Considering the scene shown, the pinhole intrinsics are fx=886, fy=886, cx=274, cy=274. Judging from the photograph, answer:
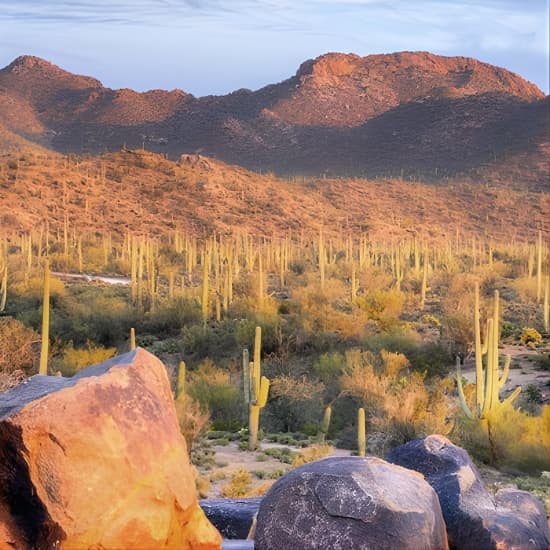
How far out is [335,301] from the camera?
95.6 ft

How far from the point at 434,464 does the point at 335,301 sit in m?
21.6

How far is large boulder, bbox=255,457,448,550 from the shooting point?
5.67 meters

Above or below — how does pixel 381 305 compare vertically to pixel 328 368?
above

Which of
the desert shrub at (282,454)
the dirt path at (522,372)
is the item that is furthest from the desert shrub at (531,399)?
the desert shrub at (282,454)

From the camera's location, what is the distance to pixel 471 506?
7027 mm

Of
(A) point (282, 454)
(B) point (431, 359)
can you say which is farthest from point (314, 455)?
(B) point (431, 359)

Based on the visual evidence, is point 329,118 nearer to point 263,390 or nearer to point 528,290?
point 528,290

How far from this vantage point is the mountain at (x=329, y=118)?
91812 millimetres

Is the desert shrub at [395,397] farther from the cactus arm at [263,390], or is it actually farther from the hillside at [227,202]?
the hillside at [227,202]

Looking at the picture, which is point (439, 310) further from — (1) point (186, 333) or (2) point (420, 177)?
(2) point (420, 177)

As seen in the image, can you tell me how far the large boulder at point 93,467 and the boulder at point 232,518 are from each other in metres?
1.57

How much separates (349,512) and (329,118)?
106m

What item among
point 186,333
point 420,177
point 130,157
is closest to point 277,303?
point 186,333

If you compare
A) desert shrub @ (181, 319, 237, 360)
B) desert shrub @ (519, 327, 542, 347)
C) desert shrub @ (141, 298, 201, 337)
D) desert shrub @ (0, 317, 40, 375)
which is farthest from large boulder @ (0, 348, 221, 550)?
desert shrub @ (141, 298, 201, 337)
